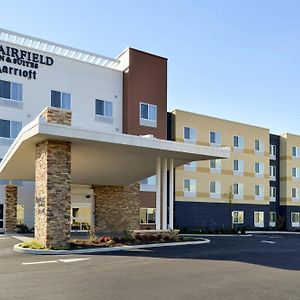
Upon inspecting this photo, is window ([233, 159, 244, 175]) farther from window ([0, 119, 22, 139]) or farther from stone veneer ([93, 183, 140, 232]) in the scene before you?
window ([0, 119, 22, 139])

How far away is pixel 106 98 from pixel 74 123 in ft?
11.7

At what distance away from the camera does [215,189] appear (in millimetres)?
44781

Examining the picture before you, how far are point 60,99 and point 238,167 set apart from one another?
22.4 meters

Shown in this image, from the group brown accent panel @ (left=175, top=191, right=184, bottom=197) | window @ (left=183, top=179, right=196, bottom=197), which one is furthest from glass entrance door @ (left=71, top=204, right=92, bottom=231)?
window @ (left=183, top=179, right=196, bottom=197)

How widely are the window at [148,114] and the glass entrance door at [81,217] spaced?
28.6 feet

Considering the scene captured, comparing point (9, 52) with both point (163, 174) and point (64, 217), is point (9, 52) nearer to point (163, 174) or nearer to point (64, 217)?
point (163, 174)

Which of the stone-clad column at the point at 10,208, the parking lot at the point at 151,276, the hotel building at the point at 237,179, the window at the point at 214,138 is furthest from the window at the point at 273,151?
the parking lot at the point at 151,276

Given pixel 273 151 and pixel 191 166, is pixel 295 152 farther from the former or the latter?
pixel 191 166

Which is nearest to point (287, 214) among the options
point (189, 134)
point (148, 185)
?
point (189, 134)

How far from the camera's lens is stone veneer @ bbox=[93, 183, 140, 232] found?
101 feet

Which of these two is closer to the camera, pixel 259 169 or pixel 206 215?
pixel 206 215

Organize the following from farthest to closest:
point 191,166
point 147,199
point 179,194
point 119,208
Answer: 1. point 191,166
2. point 179,194
3. point 147,199
4. point 119,208

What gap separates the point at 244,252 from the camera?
16344 mm

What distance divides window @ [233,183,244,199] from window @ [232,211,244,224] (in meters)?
1.71
